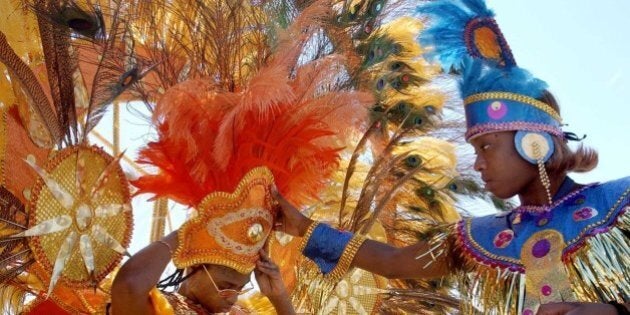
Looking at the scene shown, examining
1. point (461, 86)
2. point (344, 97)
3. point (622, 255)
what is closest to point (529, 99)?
point (461, 86)

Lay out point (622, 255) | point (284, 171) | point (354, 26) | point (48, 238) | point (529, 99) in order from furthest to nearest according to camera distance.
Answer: point (354, 26) < point (284, 171) < point (48, 238) < point (529, 99) < point (622, 255)

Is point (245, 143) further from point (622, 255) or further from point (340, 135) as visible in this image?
point (622, 255)

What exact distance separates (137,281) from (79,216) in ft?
1.47

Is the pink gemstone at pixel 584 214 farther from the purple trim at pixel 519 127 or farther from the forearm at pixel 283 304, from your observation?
the forearm at pixel 283 304

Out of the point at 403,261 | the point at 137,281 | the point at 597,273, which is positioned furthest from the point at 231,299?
the point at 597,273

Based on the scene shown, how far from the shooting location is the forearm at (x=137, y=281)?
3.76 m

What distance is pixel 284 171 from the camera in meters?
4.23

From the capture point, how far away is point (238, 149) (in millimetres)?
4129

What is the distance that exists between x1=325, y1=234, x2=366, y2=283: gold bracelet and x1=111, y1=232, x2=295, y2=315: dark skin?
0.36 metres

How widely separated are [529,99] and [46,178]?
6.25 ft

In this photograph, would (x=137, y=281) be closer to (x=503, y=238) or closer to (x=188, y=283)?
(x=188, y=283)

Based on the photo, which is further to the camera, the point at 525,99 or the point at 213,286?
the point at 213,286

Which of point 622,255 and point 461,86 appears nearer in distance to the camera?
point 622,255

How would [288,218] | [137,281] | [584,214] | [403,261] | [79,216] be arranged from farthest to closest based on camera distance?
1. [288,218]
2. [79,216]
3. [403,261]
4. [137,281]
5. [584,214]
